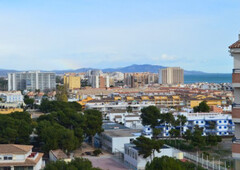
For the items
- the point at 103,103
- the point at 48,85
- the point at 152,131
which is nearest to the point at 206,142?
the point at 152,131

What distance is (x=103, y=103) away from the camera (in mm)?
49031

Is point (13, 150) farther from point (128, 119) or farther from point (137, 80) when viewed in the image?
point (137, 80)

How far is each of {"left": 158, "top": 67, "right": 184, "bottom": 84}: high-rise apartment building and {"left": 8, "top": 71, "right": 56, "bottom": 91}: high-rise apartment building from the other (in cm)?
3941

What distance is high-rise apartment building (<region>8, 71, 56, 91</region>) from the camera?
99787 millimetres

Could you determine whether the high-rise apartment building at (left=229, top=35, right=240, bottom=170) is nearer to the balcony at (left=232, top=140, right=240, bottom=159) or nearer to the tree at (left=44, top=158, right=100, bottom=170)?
the balcony at (left=232, top=140, right=240, bottom=159)

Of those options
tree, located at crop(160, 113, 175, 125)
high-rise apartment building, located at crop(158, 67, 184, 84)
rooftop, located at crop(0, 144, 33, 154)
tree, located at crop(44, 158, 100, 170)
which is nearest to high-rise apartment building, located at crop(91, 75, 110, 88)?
high-rise apartment building, located at crop(158, 67, 184, 84)

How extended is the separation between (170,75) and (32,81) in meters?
47.9

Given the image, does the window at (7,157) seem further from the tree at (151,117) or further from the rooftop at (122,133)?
the tree at (151,117)

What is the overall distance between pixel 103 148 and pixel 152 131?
384 cm

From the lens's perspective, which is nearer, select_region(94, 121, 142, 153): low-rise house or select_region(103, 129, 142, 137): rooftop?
select_region(94, 121, 142, 153): low-rise house

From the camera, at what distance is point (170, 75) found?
130m

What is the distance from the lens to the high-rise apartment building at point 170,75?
129m

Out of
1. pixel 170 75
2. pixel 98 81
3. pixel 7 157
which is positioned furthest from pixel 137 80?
pixel 7 157

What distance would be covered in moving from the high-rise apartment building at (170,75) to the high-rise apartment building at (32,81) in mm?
39407
